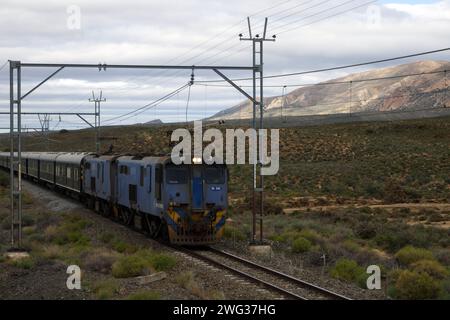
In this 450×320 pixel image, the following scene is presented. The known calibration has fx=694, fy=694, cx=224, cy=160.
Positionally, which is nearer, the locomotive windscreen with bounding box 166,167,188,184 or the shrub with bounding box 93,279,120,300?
the shrub with bounding box 93,279,120,300

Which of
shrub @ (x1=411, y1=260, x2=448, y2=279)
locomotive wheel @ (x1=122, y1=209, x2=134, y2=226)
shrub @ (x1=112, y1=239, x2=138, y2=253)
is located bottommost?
shrub @ (x1=411, y1=260, x2=448, y2=279)

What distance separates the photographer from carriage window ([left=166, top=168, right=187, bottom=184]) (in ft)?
74.7

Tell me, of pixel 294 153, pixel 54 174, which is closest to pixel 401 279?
pixel 54 174

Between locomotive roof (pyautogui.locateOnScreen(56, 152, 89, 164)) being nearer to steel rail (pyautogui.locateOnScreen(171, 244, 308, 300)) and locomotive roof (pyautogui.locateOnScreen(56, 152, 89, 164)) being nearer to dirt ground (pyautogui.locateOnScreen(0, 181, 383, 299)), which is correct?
steel rail (pyautogui.locateOnScreen(171, 244, 308, 300))

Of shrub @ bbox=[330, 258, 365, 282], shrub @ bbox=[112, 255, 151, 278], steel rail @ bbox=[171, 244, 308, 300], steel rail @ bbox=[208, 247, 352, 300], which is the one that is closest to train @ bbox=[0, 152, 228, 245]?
steel rail @ bbox=[171, 244, 308, 300]

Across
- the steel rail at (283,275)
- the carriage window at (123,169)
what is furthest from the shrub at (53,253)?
the carriage window at (123,169)

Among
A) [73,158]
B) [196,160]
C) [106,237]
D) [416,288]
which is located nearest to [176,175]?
[196,160]

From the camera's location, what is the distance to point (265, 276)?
58.6 feet

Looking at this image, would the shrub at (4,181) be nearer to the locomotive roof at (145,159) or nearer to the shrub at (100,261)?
the locomotive roof at (145,159)

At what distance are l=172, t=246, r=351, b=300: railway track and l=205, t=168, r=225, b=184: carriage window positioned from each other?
226 cm

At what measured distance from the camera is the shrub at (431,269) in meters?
19.0

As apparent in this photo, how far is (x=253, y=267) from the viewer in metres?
19.3
